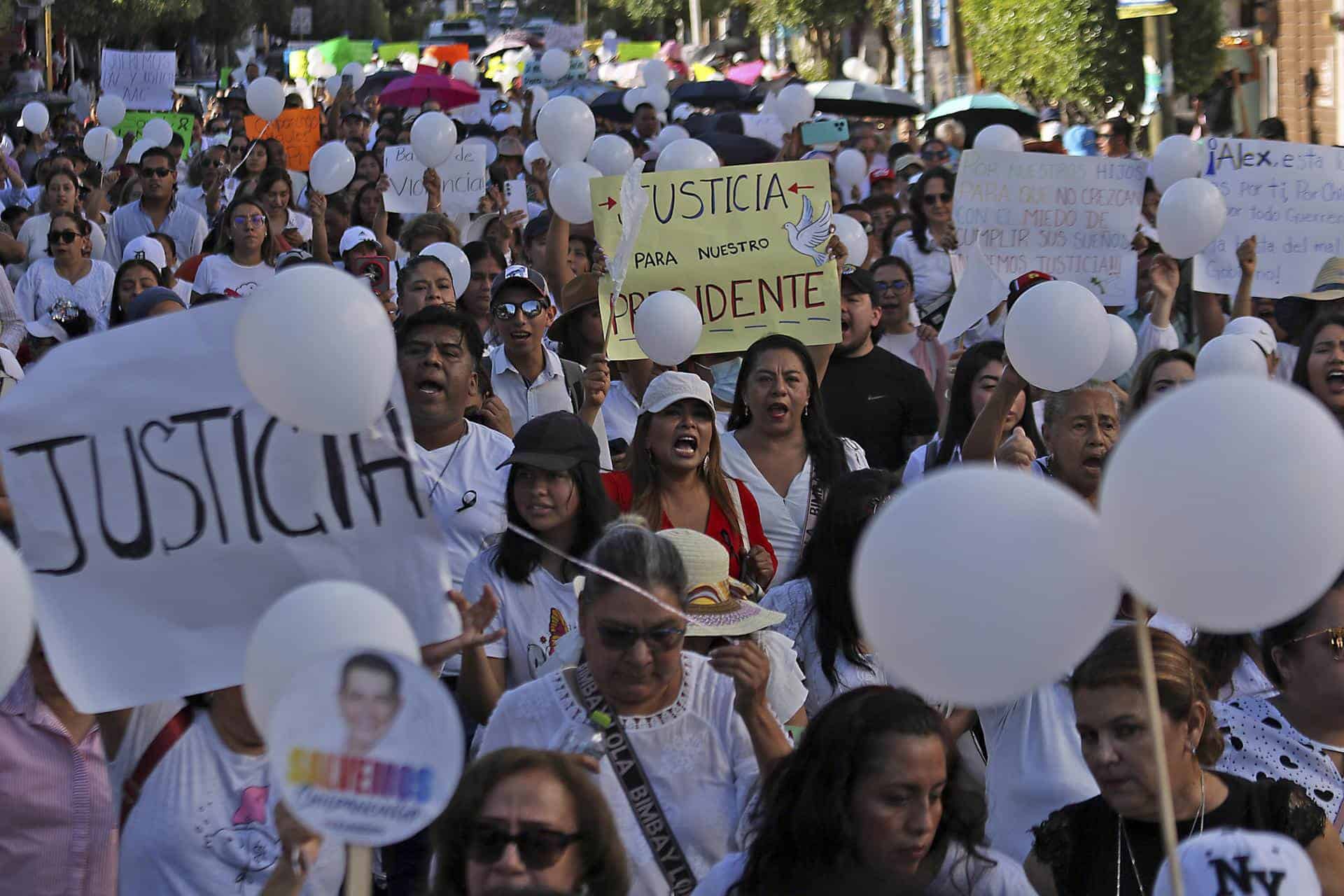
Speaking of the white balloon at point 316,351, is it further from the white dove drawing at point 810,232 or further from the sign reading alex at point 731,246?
the white dove drawing at point 810,232

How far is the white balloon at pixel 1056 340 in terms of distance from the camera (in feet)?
17.0

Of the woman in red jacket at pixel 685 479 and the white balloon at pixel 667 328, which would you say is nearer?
the woman in red jacket at pixel 685 479

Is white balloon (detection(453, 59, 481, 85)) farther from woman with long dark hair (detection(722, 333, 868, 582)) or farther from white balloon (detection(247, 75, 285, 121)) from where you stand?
woman with long dark hair (detection(722, 333, 868, 582))

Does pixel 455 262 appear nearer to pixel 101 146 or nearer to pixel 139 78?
pixel 101 146

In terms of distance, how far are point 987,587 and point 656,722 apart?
1.51 meters

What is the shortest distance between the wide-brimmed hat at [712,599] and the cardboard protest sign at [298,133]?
36.5 feet

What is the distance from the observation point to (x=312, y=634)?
8.76ft

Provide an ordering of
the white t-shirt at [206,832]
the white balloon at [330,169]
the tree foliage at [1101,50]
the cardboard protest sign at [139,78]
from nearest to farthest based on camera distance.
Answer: the white t-shirt at [206,832], the white balloon at [330,169], the cardboard protest sign at [139,78], the tree foliage at [1101,50]

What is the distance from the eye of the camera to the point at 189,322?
3.49 metres

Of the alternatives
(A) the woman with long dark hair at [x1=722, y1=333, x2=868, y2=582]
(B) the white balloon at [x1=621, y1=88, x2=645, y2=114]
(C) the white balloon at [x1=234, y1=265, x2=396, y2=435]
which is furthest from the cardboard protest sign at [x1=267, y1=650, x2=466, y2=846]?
(B) the white balloon at [x1=621, y1=88, x2=645, y2=114]

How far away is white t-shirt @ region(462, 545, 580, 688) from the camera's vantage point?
4.51 metres

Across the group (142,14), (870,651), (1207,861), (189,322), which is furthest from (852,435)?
(142,14)

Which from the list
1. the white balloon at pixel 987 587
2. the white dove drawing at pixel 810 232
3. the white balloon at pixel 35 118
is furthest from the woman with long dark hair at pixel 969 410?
the white balloon at pixel 35 118

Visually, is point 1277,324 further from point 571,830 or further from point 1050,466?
point 571,830
